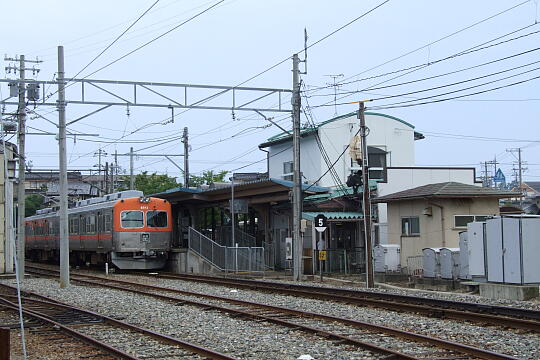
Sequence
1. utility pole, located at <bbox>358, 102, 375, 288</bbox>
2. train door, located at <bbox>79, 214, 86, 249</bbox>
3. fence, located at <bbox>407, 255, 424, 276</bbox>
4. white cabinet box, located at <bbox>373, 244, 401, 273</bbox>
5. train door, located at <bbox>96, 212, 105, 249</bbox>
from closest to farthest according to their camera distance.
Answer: utility pole, located at <bbox>358, 102, 375, 288</bbox>, fence, located at <bbox>407, 255, 424, 276</bbox>, white cabinet box, located at <bbox>373, 244, 401, 273</bbox>, train door, located at <bbox>96, 212, 105, 249</bbox>, train door, located at <bbox>79, 214, 86, 249</bbox>

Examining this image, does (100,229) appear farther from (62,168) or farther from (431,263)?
(431,263)

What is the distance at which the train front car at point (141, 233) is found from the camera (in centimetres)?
3073

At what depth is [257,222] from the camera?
3684cm

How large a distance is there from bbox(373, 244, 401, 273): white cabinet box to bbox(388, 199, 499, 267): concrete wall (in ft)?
1.42

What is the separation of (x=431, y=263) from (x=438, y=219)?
126 inches

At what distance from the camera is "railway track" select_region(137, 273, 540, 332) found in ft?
41.8

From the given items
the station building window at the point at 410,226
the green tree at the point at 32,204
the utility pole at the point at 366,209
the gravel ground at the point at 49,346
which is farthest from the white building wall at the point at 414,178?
the green tree at the point at 32,204

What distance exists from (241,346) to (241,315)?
12.2 feet

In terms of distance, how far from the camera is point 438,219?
26016 mm

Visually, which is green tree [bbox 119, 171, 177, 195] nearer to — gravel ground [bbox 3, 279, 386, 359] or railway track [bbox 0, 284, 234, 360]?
gravel ground [bbox 3, 279, 386, 359]

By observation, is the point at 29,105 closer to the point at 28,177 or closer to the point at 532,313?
the point at 532,313

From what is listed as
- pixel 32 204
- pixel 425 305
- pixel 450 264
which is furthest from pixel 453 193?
pixel 32 204

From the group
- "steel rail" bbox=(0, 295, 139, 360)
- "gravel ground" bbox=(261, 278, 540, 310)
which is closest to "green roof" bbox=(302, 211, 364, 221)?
"gravel ground" bbox=(261, 278, 540, 310)

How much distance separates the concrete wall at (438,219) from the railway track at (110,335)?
547 inches
